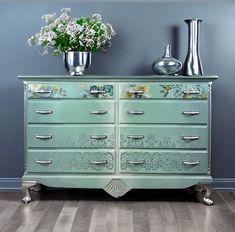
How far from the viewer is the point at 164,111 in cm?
333

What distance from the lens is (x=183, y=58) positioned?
3764 mm

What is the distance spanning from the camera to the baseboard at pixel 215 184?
3791 millimetres

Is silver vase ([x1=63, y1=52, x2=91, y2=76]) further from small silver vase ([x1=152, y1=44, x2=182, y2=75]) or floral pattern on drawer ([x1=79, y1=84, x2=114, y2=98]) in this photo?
small silver vase ([x1=152, y1=44, x2=182, y2=75])

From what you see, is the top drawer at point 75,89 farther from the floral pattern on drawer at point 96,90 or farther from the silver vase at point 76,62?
the silver vase at point 76,62

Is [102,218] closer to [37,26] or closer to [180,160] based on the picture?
[180,160]

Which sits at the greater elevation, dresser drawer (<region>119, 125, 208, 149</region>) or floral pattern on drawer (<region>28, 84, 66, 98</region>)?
floral pattern on drawer (<region>28, 84, 66, 98</region>)

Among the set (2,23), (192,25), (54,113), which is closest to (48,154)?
(54,113)

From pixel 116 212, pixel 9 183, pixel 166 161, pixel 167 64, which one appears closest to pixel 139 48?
pixel 167 64

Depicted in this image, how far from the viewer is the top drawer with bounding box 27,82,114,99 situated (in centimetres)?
332

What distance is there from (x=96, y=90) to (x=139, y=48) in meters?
0.63

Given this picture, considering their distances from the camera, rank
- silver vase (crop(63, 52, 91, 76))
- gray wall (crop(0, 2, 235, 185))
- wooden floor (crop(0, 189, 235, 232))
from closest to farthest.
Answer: wooden floor (crop(0, 189, 235, 232))
silver vase (crop(63, 52, 91, 76))
gray wall (crop(0, 2, 235, 185))

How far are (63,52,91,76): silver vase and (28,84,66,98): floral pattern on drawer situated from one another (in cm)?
17

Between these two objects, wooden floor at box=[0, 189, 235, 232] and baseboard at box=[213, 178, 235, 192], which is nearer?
wooden floor at box=[0, 189, 235, 232]

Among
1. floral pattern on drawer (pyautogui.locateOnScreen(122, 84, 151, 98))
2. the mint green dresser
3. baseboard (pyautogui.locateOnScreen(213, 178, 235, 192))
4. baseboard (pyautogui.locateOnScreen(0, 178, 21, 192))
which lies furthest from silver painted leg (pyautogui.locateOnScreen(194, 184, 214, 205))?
baseboard (pyautogui.locateOnScreen(0, 178, 21, 192))
